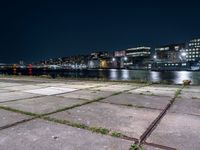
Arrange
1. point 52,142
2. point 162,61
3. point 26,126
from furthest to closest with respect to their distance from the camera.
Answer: point 162,61 < point 26,126 < point 52,142

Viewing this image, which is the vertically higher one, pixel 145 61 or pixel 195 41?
pixel 195 41

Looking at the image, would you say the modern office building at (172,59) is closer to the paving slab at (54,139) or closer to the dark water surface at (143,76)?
the dark water surface at (143,76)

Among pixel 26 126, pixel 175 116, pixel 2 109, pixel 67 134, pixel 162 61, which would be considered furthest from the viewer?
pixel 162 61

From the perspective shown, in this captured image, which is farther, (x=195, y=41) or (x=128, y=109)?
(x=195, y=41)

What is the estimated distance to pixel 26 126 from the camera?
4.14 metres

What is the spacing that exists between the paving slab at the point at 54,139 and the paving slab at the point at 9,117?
40cm

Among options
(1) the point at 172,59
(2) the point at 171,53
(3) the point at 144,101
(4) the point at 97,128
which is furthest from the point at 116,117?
(2) the point at 171,53

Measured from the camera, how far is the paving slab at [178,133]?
10.9 ft

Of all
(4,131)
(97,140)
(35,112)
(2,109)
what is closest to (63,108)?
(35,112)

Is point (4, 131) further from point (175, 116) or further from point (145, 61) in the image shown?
point (145, 61)

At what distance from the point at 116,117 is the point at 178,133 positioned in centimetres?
163

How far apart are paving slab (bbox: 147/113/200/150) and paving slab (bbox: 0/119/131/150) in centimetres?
70

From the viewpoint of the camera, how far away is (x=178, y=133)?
3852 mm

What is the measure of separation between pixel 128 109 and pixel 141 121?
1.33m
